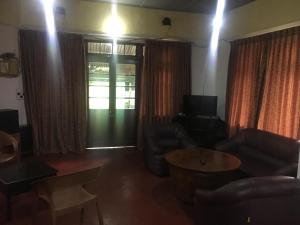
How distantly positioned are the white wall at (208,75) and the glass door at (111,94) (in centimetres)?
144

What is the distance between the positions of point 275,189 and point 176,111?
373 cm

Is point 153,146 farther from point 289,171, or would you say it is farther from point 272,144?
point 289,171

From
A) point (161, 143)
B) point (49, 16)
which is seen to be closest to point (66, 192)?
point (161, 143)

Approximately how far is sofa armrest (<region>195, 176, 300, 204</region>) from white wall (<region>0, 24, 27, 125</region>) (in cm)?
416

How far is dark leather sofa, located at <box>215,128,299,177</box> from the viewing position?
3.25 m

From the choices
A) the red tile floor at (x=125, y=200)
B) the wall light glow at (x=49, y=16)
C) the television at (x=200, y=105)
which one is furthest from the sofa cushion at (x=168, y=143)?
the wall light glow at (x=49, y=16)

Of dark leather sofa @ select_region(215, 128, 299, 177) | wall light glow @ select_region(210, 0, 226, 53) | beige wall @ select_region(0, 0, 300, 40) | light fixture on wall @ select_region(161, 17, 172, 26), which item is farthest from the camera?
wall light glow @ select_region(210, 0, 226, 53)

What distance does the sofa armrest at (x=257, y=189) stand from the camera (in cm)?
201

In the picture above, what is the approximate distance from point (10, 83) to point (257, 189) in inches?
179

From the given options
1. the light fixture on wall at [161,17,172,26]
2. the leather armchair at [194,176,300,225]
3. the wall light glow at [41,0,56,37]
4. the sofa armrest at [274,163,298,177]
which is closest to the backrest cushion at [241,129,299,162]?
the sofa armrest at [274,163,298,177]

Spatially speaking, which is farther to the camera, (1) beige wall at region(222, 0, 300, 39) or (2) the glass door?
(2) the glass door

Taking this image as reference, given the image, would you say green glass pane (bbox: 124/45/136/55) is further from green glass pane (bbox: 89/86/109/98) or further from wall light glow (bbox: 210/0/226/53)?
wall light glow (bbox: 210/0/226/53)

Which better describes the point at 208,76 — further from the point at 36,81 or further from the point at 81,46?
the point at 36,81

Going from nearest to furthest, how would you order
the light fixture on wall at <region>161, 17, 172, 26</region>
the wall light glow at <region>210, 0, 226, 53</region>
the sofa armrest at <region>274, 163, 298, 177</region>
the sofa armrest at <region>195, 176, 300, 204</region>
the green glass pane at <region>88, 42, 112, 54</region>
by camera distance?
the sofa armrest at <region>195, 176, 300, 204</region> < the sofa armrest at <region>274, 163, 298, 177</region> < the green glass pane at <region>88, 42, 112, 54</region> < the light fixture on wall at <region>161, 17, 172, 26</region> < the wall light glow at <region>210, 0, 226, 53</region>
